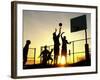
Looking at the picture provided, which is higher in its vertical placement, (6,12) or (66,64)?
(6,12)

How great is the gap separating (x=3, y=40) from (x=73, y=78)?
2.16 ft

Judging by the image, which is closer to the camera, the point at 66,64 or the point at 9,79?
the point at 9,79

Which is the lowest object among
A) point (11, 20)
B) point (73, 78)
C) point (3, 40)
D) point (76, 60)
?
point (73, 78)

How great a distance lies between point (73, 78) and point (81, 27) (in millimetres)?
429

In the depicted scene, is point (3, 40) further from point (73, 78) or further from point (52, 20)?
point (73, 78)

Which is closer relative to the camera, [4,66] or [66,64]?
[4,66]

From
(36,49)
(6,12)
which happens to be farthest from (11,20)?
(36,49)

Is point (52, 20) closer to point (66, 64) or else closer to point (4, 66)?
point (66, 64)

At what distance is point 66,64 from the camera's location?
212 centimetres

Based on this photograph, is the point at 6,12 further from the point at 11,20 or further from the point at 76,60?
the point at 76,60

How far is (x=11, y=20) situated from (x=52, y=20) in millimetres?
330

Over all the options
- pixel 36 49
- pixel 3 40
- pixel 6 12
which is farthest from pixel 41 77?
pixel 6 12

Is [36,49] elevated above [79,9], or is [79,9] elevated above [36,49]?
[79,9]

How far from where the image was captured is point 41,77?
2035 millimetres
